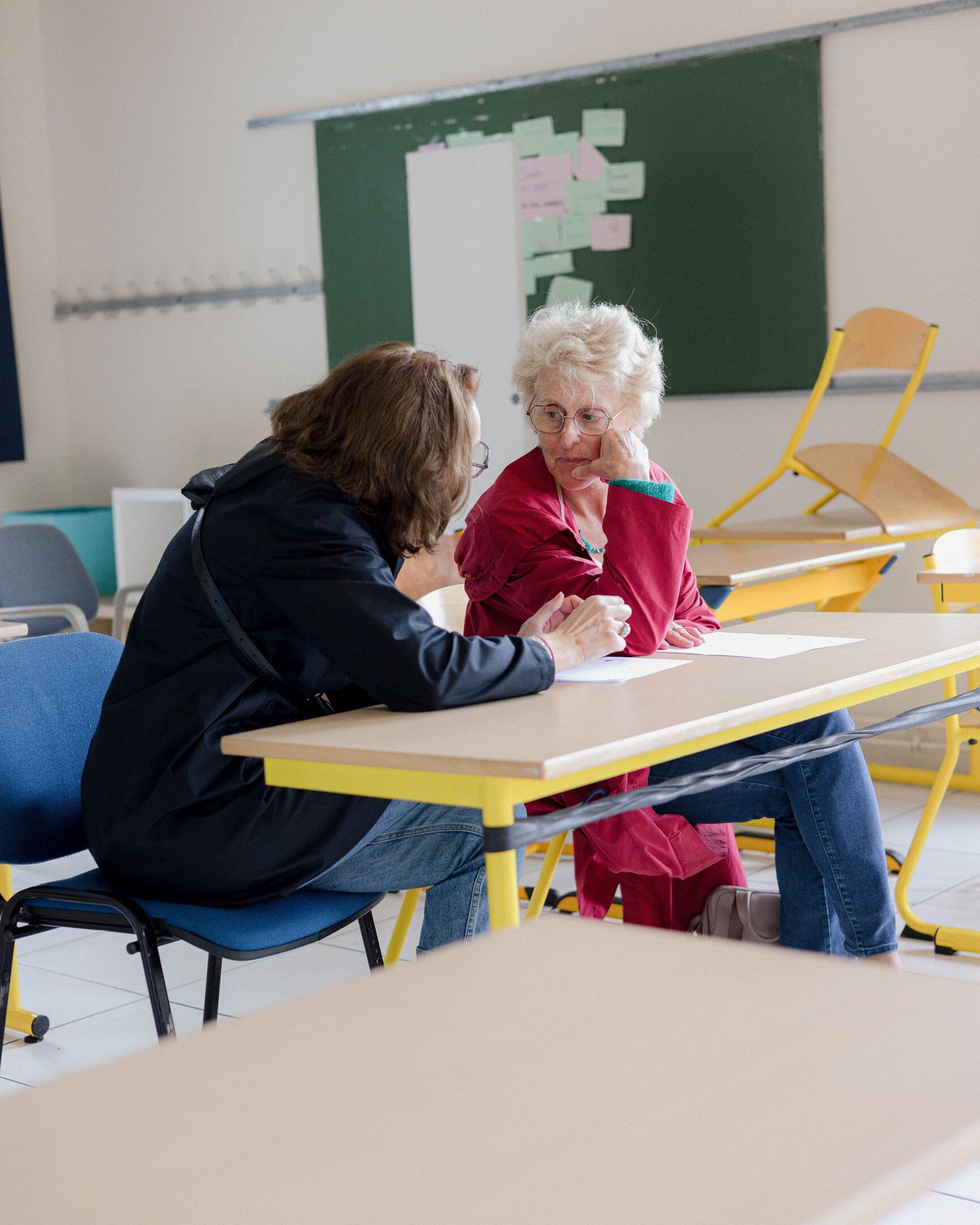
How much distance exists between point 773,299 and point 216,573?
3.04 metres

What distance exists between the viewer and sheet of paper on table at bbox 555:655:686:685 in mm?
1941

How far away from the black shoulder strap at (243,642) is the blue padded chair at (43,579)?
2763 mm

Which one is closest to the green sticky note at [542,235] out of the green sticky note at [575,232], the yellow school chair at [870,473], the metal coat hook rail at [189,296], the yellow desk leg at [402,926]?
the green sticky note at [575,232]

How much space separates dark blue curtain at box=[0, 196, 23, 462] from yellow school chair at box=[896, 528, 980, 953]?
427 cm

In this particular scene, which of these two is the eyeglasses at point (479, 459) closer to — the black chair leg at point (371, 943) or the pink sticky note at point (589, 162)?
the black chair leg at point (371, 943)

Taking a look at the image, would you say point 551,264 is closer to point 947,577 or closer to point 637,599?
point 947,577

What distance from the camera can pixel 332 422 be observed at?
5.97 ft

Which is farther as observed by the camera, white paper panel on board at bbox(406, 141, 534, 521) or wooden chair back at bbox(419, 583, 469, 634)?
white paper panel on board at bbox(406, 141, 534, 521)

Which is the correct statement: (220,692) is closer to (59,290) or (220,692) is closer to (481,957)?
(481,957)

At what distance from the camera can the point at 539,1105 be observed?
71 cm

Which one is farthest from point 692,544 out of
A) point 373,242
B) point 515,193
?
point 373,242

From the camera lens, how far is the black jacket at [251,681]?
1.74 meters

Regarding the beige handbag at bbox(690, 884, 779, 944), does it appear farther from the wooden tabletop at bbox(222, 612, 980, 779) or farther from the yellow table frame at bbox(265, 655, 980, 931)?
the yellow table frame at bbox(265, 655, 980, 931)

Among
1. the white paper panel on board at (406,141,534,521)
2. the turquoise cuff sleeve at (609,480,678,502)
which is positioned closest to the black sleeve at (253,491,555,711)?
the turquoise cuff sleeve at (609,480,678,502)
